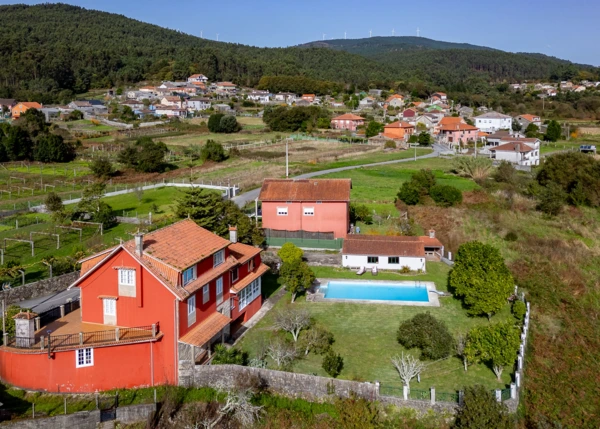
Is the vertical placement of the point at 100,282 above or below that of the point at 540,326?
above

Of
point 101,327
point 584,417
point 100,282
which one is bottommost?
point 584,417

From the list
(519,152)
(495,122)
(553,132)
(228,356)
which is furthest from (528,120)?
(228,356)

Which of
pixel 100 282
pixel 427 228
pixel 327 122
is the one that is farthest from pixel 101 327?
pixel 327 122

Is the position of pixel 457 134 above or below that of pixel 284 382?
above

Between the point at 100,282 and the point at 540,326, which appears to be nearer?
the point at 100,282

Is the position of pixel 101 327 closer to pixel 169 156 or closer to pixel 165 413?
pixel 165 413

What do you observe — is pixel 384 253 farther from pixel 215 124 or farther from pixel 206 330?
pixel 215 124

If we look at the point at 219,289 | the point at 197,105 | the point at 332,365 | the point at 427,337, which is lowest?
the point at 332,365
